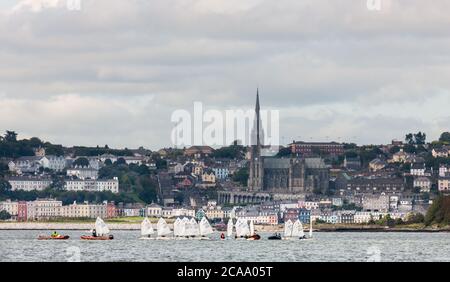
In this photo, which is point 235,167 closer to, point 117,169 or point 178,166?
point 178,166

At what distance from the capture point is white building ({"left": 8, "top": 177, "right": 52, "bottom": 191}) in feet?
531

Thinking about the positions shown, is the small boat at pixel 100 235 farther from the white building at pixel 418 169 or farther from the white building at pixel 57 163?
the white building at pixel 418 169

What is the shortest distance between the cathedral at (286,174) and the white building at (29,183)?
1003 inches

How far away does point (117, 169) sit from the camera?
167 meters

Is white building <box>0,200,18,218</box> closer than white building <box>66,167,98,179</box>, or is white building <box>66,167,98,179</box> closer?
white building <box>0,200,18,218</box>

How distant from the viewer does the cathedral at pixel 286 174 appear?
7126 inches

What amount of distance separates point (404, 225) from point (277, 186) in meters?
71.3

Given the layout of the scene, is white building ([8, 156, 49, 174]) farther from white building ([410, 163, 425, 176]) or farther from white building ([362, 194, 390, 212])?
white building ([410, 163, 425, 176])

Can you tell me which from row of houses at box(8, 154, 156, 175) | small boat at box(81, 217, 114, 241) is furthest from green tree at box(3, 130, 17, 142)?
small boat at box(81, 217, 114, 241)

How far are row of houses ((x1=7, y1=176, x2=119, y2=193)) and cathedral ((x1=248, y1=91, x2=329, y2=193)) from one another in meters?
23.2

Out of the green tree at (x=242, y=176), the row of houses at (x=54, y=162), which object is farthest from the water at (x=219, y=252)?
the green tree at (x=242, y=176)

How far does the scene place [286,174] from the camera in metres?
186

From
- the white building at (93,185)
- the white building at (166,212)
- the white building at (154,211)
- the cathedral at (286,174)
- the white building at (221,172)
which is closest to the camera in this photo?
the white building at (154,211)
